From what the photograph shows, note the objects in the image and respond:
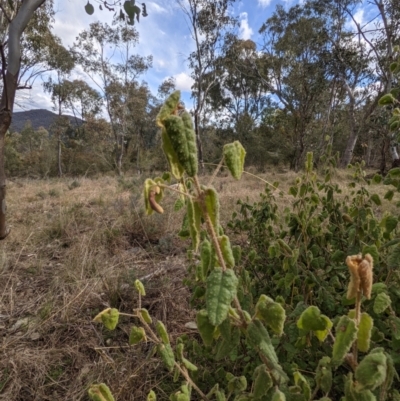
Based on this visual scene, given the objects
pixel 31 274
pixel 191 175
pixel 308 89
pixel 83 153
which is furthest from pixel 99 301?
pixel 83 153

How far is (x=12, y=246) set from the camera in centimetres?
277

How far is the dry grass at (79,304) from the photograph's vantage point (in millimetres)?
1271

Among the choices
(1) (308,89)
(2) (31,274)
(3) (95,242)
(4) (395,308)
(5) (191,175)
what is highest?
(1) (308,89)

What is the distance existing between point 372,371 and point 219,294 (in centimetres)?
21

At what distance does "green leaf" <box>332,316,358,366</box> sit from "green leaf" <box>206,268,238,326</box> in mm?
151

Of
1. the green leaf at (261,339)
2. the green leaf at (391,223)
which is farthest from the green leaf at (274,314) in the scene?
the green leaf at (391,223)

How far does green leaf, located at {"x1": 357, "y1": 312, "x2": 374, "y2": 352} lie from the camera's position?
374 millimetres

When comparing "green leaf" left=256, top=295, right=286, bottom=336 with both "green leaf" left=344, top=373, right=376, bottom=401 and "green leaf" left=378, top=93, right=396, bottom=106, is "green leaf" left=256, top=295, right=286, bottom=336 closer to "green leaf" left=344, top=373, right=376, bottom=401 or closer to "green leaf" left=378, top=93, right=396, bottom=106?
"green leaf" left=344, top=373, right=376, bottom=401

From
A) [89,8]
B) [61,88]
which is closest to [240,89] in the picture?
[61,88]

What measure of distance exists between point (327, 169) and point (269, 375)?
100 centimetres

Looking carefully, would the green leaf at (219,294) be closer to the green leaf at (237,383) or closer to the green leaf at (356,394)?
the green leaf at (356,394)

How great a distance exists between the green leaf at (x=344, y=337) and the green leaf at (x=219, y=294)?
0.15 meters

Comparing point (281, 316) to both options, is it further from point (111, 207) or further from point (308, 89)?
point (308, 89)

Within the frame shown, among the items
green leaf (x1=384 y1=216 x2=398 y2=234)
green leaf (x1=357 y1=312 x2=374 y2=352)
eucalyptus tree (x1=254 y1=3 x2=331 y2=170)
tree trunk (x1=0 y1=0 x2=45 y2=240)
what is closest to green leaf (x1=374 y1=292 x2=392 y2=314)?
green leaf (x1=357 y1=312 x2=374 y2=352)
